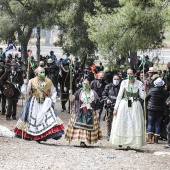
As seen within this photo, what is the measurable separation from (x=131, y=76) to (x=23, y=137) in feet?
9.80

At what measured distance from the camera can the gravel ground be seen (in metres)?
11.9

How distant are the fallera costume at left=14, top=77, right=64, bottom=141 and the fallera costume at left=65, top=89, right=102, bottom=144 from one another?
308 millimetres

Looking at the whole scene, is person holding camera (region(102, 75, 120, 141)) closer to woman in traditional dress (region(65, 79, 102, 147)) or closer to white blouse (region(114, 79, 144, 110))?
woman in traditional dress (region(65, 79, 102, 147))

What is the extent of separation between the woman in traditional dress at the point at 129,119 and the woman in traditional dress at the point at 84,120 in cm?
50

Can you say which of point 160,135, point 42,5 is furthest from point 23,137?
point 42,5

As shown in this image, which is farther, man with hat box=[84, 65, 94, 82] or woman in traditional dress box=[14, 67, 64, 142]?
man with hat box=[84, 65, 94, 82]

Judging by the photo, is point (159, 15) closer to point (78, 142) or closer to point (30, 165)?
point (78, 142)

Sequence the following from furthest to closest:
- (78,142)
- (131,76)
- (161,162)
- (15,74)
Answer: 1. (15,74)
2. (78,142)
3. (131,76)
4. (161,162)

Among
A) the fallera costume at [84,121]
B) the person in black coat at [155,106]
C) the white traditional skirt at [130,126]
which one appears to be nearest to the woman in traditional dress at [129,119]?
the white traditional skirt at [130,126]

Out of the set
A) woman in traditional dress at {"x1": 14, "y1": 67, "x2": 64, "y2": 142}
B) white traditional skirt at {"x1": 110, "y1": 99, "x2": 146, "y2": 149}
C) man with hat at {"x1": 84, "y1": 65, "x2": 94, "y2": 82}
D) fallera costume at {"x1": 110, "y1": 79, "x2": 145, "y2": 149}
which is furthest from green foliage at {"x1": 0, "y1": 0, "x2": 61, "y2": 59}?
white traditional skirt at {"x1": 110, "y1": 99, "x2": 146, "y2": 149}

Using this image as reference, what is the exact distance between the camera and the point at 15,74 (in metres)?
21.3

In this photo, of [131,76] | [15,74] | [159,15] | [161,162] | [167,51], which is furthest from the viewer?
[167,51]

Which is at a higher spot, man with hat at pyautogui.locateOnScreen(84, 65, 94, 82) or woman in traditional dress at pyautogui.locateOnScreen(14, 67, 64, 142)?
man with hat at pyautogui.locateOnScreen(84, 65, 94, 82)

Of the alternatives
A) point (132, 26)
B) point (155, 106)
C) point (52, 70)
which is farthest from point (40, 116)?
point (52, 70)
